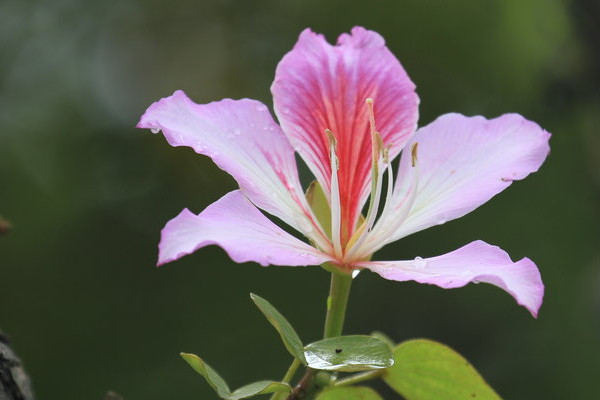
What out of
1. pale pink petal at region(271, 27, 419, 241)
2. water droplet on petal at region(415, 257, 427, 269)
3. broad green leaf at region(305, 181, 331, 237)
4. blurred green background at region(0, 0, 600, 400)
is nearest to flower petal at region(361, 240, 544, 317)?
water droplet on petal at region(415, 257, 427, 269)

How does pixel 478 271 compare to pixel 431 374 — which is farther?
pixel 431 374

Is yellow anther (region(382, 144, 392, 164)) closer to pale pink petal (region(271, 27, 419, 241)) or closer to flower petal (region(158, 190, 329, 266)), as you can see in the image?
pale pink petal (region(271, 27, 419, 241))

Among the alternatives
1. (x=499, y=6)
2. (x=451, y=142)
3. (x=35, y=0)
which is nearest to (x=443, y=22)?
(x=499, y=6)

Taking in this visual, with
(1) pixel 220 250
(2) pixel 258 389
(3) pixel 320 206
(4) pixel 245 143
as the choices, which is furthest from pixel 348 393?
(1) pixel 220 250

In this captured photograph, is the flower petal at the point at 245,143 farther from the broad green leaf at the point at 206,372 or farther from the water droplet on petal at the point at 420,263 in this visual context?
the broad green leaf at the point at 206,372

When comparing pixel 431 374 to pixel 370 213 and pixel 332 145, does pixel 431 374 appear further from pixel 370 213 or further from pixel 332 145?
pixel 332 145
